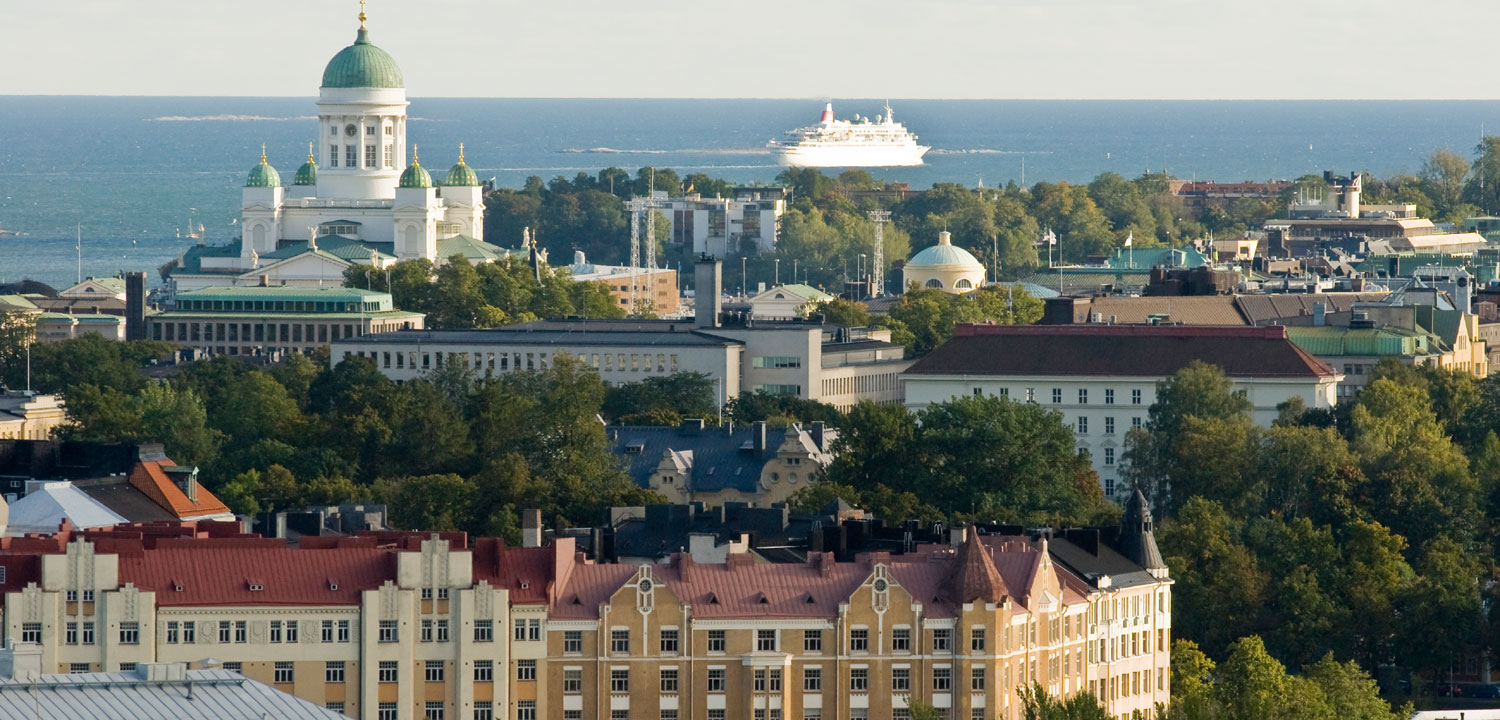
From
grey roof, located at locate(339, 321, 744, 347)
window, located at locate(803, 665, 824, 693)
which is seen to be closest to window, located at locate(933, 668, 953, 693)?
window, located at locate(803, 665, 824, 693)

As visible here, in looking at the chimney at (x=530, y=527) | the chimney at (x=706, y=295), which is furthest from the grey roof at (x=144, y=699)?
the chimney at (x=706, y=295)

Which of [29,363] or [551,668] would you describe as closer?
[551,668]

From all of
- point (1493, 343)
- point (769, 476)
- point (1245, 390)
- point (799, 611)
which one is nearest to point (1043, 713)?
point (799, 611)

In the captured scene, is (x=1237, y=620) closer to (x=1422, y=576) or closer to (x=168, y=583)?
(x=1422, y=576)

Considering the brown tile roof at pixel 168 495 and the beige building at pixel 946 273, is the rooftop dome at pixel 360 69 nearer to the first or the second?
the beige building at pixel 946 273

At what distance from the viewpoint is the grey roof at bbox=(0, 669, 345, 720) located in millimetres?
58031

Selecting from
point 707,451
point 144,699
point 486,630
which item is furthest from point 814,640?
point 707,451

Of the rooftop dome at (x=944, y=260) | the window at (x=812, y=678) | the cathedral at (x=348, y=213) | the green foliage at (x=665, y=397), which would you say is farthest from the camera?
the rooftop dome at (x=944, y=260)

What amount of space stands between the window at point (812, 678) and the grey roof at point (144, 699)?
15.8m

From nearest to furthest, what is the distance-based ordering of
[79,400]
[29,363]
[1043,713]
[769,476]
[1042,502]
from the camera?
[1043,713], [1042,502], [769,476], [79,400], [29,363]

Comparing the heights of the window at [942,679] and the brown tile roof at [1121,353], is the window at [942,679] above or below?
below

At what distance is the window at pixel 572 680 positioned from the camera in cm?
7638

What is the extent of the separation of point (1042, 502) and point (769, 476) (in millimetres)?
11847

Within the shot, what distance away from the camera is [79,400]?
12650 cm
